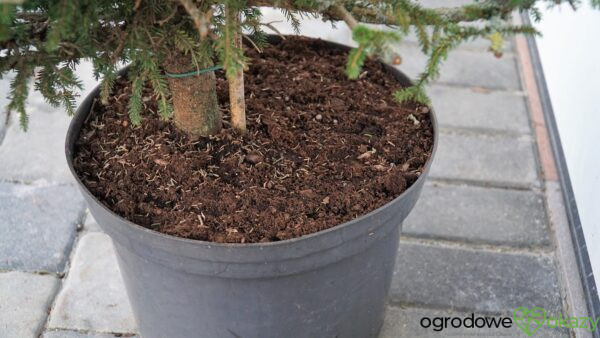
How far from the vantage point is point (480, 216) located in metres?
2.14

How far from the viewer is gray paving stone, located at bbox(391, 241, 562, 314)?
188cm

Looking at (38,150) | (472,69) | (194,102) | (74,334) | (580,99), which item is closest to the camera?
(194,102)

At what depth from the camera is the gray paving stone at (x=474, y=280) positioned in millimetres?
1882

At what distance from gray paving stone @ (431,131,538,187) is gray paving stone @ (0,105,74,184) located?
1270 millimetres

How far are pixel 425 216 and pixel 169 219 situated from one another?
1052 mm

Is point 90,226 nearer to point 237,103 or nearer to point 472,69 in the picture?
point 237,103

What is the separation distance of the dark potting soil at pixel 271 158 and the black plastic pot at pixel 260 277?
42 millimetres

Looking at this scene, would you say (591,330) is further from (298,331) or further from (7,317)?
(7,317)

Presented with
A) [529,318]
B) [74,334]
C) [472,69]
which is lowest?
[74,334]

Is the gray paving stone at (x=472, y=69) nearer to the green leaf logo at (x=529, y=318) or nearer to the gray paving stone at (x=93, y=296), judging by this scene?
the green leaf logo at (x=529, y=318)

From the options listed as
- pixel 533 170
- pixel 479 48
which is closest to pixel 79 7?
pixel 533 170

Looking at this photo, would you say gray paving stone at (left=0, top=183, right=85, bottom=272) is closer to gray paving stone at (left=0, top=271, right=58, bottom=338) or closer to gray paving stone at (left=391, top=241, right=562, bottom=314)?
gray paving stone at (left=0, top=271, right=58, bottom=338)

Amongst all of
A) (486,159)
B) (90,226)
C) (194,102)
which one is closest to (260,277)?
(194,102)

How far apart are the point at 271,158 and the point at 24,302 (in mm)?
882
